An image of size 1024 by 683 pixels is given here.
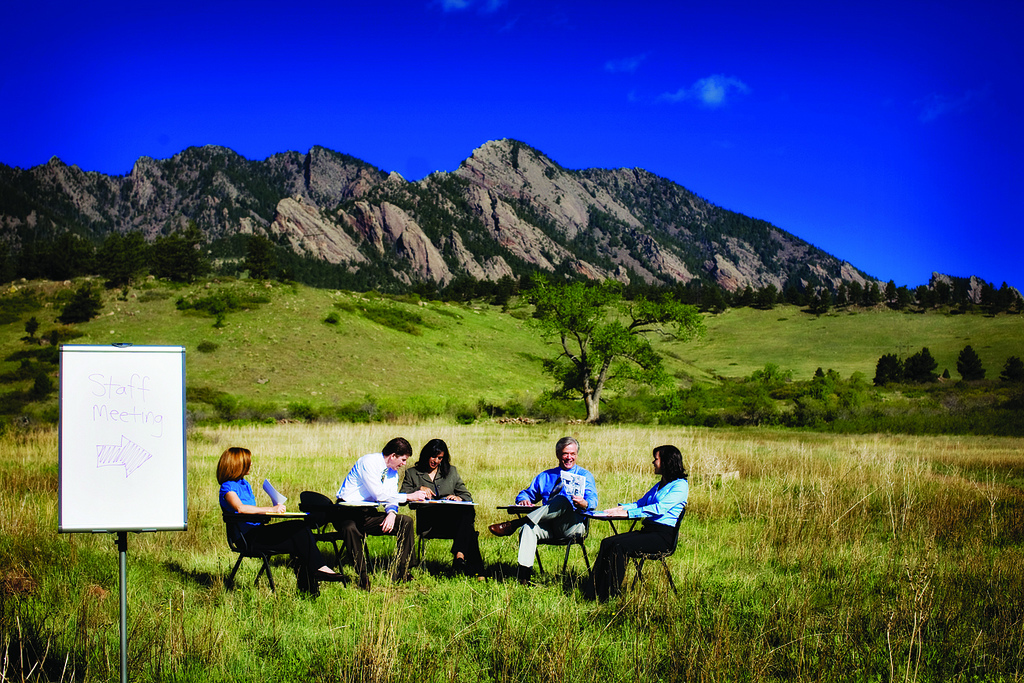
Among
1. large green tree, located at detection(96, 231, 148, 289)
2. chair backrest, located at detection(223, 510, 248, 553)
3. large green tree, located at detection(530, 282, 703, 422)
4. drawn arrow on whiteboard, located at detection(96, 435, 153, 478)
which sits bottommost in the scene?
chair backrest, located at detection(223, 510, 248, 553)

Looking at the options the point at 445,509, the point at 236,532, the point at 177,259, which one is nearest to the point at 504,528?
the point at 445,509

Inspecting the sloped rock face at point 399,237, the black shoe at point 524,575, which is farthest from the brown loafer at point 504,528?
the sloped rock face at point 399,237

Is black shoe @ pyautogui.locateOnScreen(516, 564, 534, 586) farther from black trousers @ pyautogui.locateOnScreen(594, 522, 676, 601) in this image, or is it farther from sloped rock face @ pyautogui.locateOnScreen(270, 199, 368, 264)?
sloped rock face @ pyautogui.locateOnScreen(270, 199, 368, 264)

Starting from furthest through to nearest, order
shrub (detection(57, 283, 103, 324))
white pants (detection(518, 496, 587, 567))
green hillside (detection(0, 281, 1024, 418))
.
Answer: shrub (detection(57, 283, 103, 324)) → green hillside (detection(0, 281, 1024, 418)) → white pants (detection(518, 496, 587, 567))

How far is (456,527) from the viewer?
6.31 metres

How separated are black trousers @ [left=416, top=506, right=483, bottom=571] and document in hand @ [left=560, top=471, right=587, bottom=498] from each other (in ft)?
3.10

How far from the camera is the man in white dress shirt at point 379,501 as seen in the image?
5922mm


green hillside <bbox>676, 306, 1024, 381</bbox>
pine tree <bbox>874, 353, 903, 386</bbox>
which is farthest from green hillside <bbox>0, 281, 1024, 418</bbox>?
pine tree <bbox>874, 353, 903, 386</bbox>

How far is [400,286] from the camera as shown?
14950 cm

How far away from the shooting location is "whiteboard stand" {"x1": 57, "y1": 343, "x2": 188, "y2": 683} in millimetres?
3408

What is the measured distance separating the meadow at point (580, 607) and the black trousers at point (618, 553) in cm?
21

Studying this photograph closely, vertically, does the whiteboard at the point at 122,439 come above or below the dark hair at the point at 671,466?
above

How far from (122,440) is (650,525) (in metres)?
4.15

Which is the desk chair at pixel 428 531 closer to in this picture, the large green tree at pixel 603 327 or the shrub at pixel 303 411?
the large green tree at pixel 603 327
